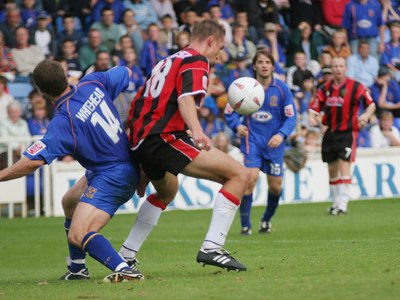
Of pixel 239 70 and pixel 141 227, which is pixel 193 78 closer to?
pixel 141 227

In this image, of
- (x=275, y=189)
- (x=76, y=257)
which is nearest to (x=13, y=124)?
(x=275, y=189)

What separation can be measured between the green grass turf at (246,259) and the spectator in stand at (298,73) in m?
4.67

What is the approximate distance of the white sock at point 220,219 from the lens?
8883 mm

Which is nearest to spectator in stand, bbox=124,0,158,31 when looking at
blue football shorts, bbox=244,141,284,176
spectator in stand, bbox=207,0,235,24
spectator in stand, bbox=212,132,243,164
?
spectator in stand, bbox=207,0,235,24

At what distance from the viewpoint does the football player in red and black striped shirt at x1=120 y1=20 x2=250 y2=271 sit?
873cm

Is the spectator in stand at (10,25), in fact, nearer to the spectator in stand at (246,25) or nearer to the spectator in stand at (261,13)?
the spectator in stand at (246,25)

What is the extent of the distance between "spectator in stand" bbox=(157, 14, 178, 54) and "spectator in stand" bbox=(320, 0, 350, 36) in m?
4.77

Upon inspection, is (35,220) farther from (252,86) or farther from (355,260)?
(355,260)

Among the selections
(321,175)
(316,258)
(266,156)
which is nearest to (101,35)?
(321,175)

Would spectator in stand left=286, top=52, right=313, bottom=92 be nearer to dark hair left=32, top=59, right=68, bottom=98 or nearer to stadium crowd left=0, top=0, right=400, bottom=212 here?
stadium crowd left=0, top=0, right=400, bottom=212

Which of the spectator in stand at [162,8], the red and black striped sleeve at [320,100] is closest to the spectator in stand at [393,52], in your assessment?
the spectator in stand at [162,8]

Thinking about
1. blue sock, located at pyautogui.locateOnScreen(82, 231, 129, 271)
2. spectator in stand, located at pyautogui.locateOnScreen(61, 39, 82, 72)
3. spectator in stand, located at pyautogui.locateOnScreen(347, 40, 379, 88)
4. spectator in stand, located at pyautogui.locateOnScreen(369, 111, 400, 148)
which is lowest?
spectator in stand, located at pyautogui.locateOnScreen(369, 111, 400, 148)

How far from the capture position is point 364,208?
1825 cm

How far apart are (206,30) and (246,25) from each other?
49.6 ft
